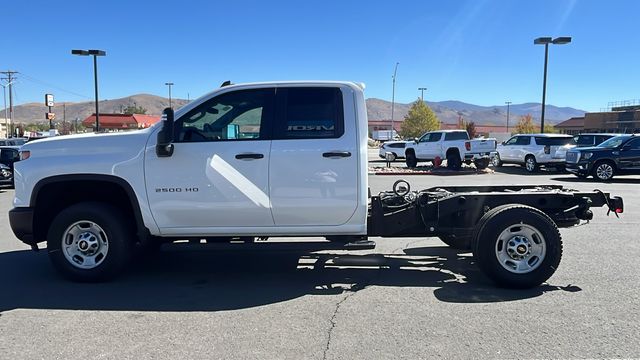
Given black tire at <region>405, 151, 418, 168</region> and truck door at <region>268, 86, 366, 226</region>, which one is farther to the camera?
→ black tire at <region>405, 151, 418, 168</region>

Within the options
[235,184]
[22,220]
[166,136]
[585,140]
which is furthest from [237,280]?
[585,140]

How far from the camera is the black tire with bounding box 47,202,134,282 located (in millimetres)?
5395

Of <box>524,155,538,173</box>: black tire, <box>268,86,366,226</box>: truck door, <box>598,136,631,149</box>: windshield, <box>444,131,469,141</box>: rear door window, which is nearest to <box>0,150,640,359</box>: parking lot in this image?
<box>268,86,366,226</box>: truck door

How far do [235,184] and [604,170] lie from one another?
17.5m

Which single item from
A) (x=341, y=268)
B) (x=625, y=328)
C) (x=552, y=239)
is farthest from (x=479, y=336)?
(x=341, y=268)

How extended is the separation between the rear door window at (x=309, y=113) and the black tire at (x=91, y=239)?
2.00 m

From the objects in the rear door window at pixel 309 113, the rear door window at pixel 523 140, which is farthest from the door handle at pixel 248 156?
the rear door window at pixel 523 140

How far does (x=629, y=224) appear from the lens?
901 cm

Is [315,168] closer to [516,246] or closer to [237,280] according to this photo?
[237,280]

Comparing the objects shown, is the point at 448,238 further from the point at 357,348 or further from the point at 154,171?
the point at 154,171

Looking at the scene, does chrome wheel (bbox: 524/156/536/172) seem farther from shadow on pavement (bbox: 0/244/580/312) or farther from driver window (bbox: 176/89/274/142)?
driver window (bbox: 176/89/274/142)

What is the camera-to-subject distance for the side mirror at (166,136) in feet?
16.7

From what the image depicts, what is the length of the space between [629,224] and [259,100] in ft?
24.2

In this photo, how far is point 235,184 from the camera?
5.23 metres
